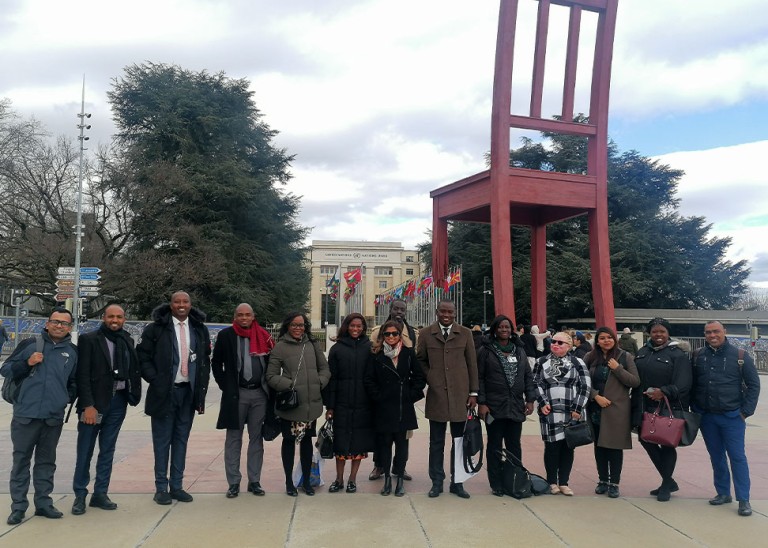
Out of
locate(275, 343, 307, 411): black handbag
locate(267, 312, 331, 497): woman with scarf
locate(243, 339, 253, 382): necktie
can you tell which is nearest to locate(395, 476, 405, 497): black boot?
locate(267, 312, 331, 497): woman with scarf

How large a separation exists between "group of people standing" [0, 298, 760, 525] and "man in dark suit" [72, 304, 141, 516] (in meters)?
0.02

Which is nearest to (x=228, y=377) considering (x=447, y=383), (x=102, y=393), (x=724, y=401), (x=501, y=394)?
(x=102, y=393)

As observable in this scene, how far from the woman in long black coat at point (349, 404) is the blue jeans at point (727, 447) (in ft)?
9.63

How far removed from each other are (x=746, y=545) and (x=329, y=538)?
2858 mm

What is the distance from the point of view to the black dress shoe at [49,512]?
4672 millimetres

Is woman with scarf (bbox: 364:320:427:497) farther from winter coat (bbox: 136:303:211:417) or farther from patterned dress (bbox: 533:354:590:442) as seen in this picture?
winter coat (bbox: 136:303:211:417)

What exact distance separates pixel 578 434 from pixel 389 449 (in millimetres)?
1644

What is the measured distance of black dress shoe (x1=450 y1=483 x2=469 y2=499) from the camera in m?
5.41

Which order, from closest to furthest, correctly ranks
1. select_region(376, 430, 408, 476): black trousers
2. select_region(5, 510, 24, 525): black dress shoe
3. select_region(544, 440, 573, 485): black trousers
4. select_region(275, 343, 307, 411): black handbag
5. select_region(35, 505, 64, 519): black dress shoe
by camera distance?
select_region(5, 510, 24, 525): black dress shoe
select_region(35, 505, 64, 519): black dress shoe
select_region(275, 343, 307, 411): black handbag
select_region(376, 430, 408, 476): black trousers
select_region(544, 440, 573, 485): black trousers

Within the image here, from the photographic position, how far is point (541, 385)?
568 centimetres

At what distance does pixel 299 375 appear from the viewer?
5.37 m

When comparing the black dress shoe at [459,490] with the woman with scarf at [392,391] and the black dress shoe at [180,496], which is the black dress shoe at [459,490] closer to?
the woman with scarf at [392,391]

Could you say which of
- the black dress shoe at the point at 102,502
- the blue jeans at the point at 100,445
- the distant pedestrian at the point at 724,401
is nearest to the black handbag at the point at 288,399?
the blue jeans at the point at 100,445

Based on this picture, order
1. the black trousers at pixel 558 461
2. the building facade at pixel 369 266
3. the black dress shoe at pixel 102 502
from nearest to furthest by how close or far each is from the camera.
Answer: the black dress shoe at pixel 102 502
the black trousers at pixel 558 461
the building facade at pixel 369 266
